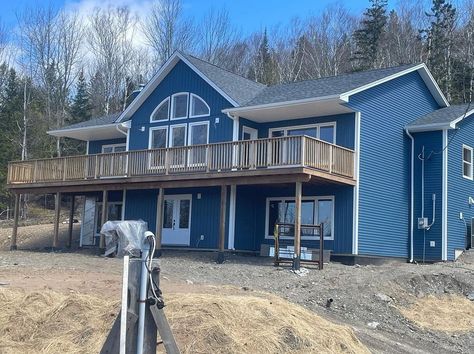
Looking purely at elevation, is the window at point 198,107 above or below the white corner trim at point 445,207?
above

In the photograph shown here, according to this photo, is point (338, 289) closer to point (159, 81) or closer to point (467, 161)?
point (467, 161)

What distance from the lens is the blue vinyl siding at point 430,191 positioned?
22812 millimetres

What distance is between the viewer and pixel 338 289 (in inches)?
602

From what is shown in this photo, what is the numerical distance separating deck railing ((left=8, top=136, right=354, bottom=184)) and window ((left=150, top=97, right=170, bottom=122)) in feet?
8.12

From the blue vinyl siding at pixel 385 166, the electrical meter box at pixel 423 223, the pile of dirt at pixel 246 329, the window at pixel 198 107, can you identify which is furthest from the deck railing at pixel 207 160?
the pile of dirt at pixel 246 329

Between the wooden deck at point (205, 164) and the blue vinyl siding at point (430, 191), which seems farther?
the blue vinyl siding at point (430, 191)

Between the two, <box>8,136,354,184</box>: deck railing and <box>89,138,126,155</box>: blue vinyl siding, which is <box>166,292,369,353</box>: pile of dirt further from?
<box>89,138,126,155</box>: blue vinyl siding

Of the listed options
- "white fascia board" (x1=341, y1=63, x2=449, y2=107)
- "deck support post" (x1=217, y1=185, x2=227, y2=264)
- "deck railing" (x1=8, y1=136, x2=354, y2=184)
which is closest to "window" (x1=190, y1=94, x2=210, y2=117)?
"deck railing" (x1=8, y1=136, x2=354, y2=184)

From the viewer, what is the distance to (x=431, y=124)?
75.6 ft

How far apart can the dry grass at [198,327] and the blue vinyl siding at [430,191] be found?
14552 mm

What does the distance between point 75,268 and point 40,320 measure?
9.13m

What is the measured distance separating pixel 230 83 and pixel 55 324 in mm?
17058

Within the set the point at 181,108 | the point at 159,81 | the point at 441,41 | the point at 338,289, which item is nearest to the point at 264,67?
the point at 441,41

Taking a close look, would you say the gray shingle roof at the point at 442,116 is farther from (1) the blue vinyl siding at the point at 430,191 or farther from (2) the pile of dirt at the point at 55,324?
(2) the pile of dirt at the point at 55,324
